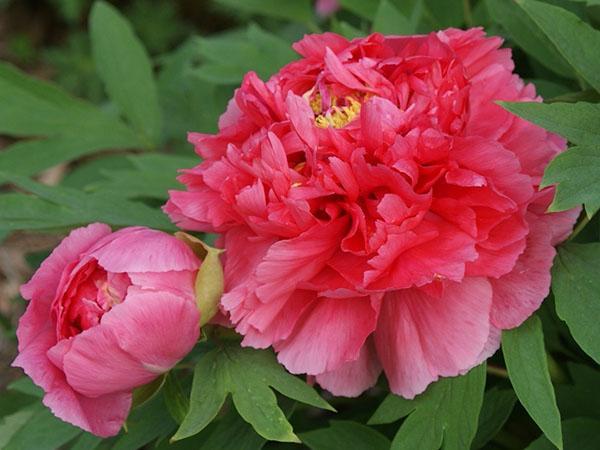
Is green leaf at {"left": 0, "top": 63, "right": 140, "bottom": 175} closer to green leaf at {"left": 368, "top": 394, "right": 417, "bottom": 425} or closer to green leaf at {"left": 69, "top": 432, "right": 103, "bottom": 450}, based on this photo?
green leaf at {"left": 69, "top": 432, "right": 103, "bottom": 450}

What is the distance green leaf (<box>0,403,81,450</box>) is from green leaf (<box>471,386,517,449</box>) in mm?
401

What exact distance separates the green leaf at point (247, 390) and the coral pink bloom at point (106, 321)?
1.6 inches

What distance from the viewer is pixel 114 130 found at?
1487mm

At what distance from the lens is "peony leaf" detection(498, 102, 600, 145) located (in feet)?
2.65

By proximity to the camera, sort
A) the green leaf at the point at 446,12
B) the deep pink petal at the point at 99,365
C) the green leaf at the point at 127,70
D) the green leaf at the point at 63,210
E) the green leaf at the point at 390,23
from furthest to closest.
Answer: the green leaf at the point at 127,70 < the green leaf at the point at 446,12 < the green leaf at the point at 390,23 < the green leaf at the point at 63,210 < the deep pink petal at the point at 99,365

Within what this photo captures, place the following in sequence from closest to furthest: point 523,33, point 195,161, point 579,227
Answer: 1. point 579,227
2. point 523,33
3. point 195,161

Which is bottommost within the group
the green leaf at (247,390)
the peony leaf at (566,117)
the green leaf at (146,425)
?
the green leaf at (146,425)

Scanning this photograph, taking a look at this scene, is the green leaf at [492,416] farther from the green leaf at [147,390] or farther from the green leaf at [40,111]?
the green leaf at [40,111]

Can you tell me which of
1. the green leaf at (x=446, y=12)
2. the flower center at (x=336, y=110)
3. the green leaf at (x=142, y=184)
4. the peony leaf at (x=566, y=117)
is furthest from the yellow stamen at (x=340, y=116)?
the green leaf at (x=446, y=12)

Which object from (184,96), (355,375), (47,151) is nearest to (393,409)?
(355,375)

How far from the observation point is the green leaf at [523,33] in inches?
42.4

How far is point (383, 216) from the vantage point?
0.78 metres

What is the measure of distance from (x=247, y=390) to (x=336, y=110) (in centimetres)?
26

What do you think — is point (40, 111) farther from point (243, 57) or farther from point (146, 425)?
point (146, 425)
